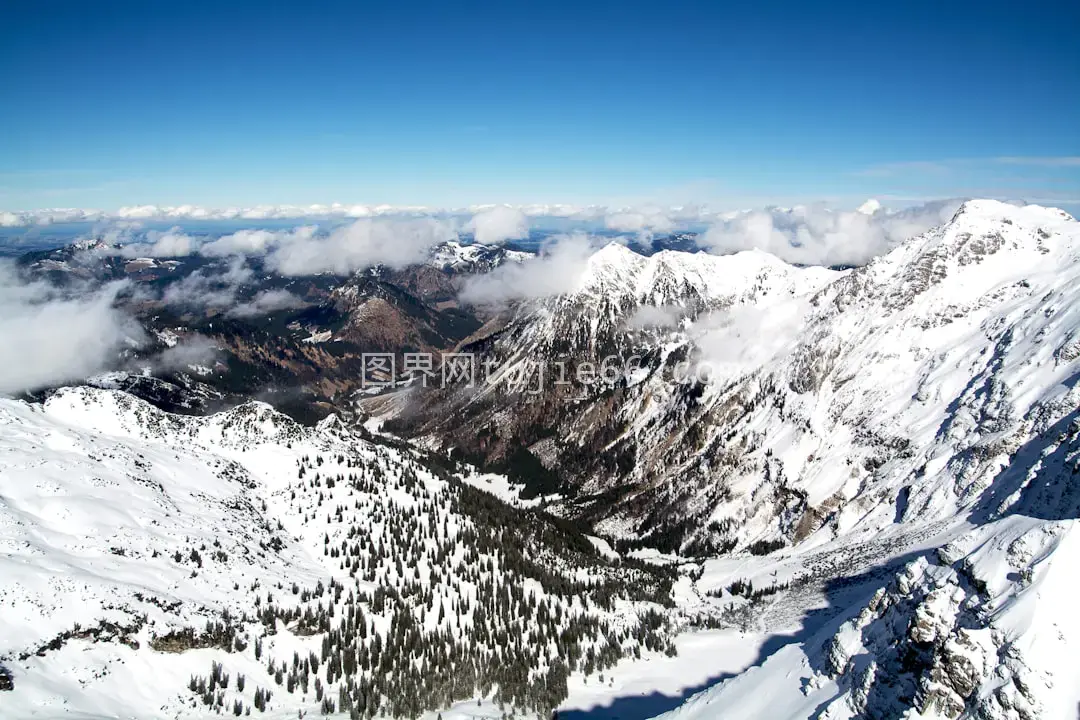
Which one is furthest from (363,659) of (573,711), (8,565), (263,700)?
(8,565)

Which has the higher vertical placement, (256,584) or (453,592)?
(256,584)

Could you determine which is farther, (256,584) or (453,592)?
(453,592)

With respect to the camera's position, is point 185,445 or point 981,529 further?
point 185,445

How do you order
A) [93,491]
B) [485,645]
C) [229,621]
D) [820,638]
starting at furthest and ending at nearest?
[485,645], [93,491], [229,621], [820,638]

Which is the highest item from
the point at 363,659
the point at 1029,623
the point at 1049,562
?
the point at 1049,562

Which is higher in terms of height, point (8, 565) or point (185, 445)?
point (8, 565)

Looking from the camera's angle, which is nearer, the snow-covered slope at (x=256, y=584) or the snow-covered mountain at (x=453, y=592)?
the snow-covered mountain at (x=453, y=592)

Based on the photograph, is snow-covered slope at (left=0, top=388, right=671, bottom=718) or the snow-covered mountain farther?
snow-covered slope at (left=0, top=388, right=671, bottom=718)

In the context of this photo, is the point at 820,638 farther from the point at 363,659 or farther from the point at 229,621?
the point at 229,621
